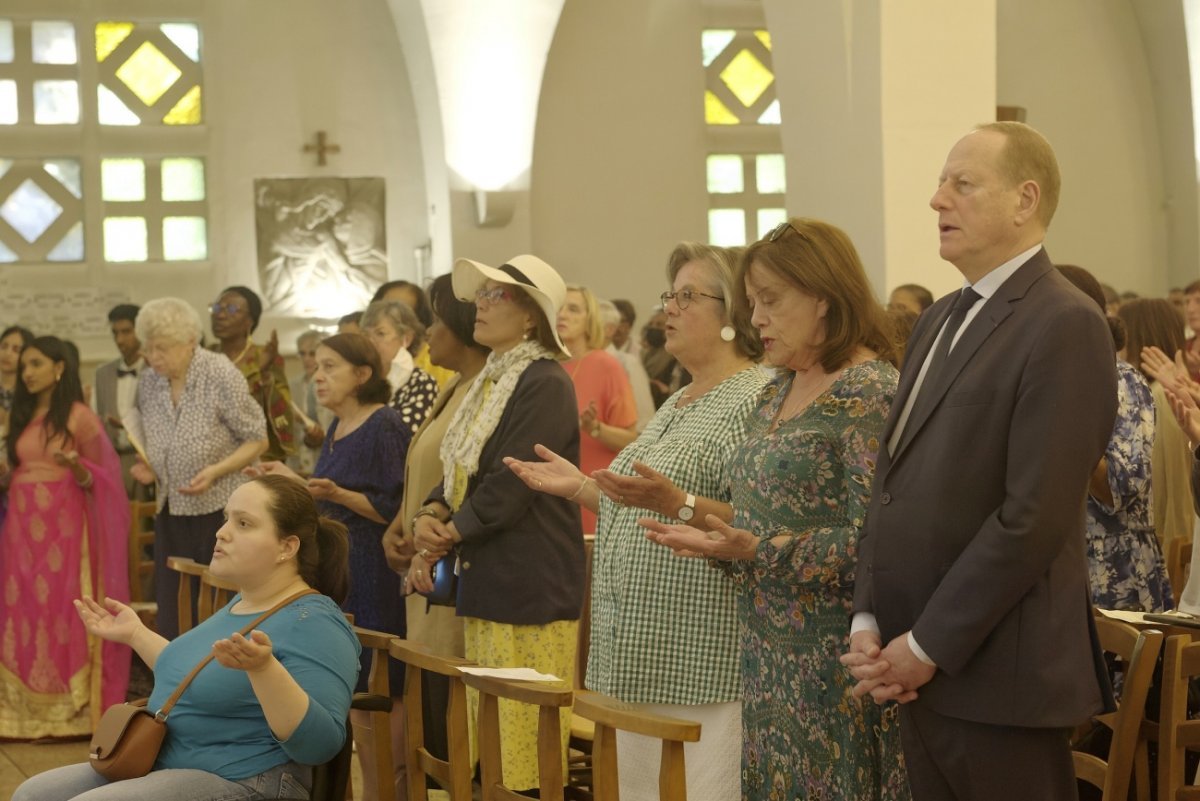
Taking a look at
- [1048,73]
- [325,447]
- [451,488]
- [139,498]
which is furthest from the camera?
[1048,73]

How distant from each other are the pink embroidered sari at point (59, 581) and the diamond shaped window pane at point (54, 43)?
290 inches

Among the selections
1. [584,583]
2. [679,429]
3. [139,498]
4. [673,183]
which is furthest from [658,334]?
[679,429]

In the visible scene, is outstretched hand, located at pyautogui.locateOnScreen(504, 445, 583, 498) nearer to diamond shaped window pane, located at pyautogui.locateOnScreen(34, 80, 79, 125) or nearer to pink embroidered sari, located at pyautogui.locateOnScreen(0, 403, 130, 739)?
pink embroidered sari, located at pyautogui.locateOnScreen(0, 403, 130, 739)

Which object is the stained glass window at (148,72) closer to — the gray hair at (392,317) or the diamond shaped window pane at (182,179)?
the diamond shaped window pane at (182,179)

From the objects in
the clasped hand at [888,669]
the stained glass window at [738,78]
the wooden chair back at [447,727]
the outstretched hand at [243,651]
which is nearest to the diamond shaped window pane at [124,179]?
the stained glass window at [738,78]

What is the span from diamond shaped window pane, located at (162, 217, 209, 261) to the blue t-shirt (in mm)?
10154

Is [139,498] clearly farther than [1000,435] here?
Yes

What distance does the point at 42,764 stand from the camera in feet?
19.3

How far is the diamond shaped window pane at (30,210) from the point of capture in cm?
1261

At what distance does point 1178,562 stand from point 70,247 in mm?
10382

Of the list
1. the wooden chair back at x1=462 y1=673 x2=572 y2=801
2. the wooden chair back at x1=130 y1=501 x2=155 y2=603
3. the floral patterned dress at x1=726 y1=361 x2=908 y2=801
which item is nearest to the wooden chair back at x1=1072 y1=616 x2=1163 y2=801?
the floral patterned dress at x1=726 y1=361 x2=908 y2=801

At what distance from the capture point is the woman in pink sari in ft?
20.7

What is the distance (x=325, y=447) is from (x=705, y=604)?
2379 mm

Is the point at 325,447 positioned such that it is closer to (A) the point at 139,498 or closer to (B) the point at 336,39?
(A) the point at 139,498
